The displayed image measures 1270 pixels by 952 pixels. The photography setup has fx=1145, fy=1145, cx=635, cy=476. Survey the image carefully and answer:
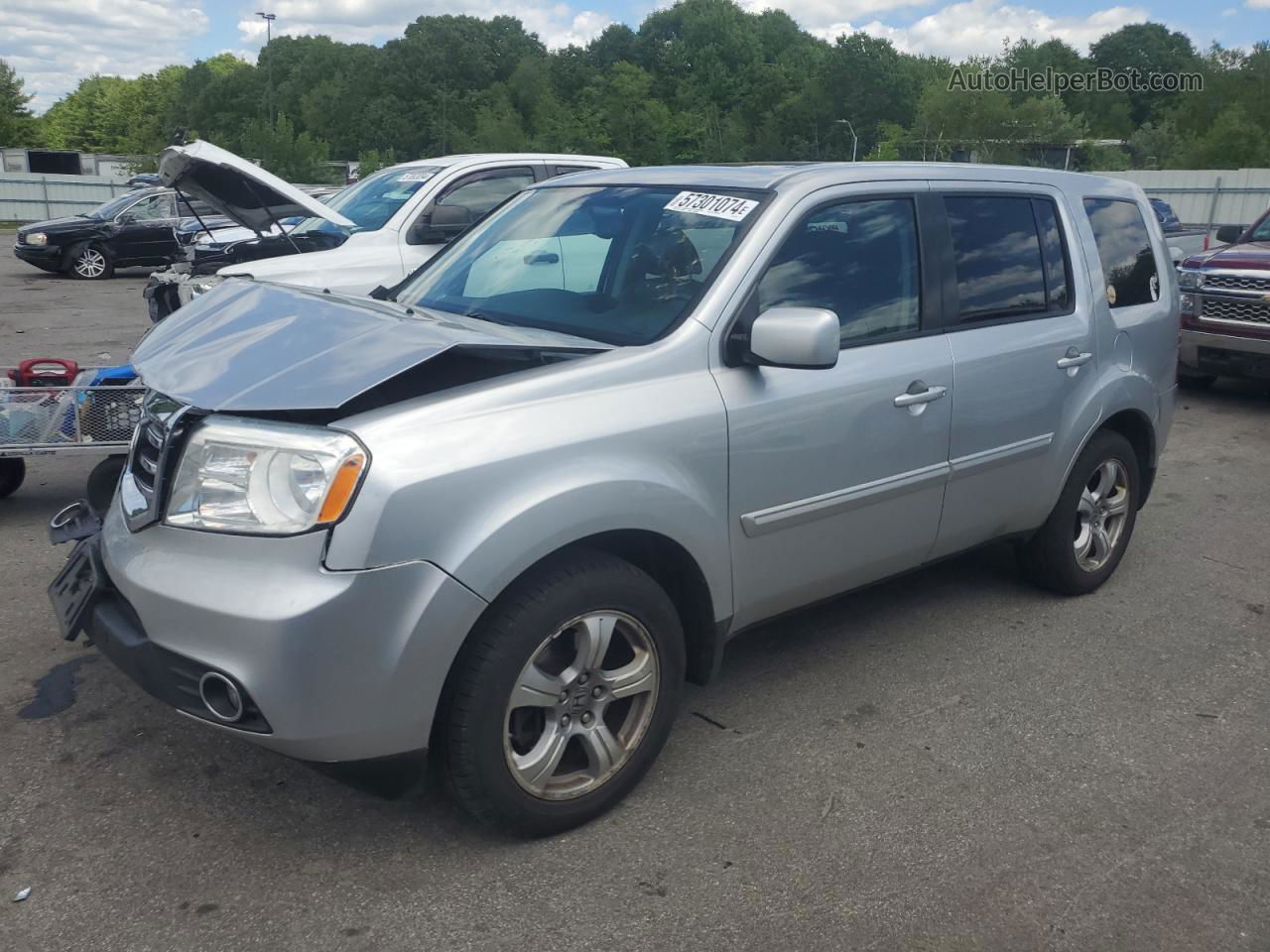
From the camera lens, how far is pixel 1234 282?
30.6ft

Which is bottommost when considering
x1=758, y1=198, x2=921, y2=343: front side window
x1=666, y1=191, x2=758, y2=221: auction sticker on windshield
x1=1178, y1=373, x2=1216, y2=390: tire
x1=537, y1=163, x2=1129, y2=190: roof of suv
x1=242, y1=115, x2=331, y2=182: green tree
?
x1=1178, y1=373, x2=1216, y2=390: tire

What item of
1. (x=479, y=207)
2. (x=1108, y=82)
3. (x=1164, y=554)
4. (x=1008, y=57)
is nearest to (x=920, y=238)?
(x=1164, y=554)

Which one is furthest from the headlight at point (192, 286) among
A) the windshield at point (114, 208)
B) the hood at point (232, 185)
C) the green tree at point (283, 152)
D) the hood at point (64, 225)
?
the green tree at point (283, 152)

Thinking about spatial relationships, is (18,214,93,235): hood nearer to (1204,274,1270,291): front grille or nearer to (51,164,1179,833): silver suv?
(1204,274,1270,291): front grille

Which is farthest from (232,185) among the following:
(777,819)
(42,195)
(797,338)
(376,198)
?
(42,195)

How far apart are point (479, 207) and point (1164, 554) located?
5.42 m

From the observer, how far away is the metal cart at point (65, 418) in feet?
17.3

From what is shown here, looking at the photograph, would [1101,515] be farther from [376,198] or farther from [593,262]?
[376,198]

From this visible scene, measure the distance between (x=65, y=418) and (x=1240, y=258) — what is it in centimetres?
889

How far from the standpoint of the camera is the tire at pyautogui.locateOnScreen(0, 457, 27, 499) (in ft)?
19.4

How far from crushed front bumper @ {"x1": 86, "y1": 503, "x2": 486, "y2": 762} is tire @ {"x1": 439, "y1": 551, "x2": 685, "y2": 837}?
0.11 metres

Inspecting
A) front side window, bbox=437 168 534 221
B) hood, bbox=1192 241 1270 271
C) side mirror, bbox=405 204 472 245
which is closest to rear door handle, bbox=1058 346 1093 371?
side mirror, bbox=405 204 472 245

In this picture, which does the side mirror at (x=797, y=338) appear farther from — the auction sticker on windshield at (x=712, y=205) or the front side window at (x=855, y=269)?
the auction sticker on windshield at (x=712, y=205)

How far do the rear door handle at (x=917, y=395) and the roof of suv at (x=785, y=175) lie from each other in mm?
720
